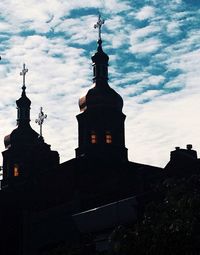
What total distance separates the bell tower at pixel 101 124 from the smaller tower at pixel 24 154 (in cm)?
576

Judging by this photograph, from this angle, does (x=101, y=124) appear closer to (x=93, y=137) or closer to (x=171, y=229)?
(x=93, y=137)

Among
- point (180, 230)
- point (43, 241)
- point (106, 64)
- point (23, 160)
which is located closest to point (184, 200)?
point (180, 230)

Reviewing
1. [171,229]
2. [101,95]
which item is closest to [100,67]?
[101,95]

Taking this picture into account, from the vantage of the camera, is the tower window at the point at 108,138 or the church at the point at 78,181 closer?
the church at the point at 78,181

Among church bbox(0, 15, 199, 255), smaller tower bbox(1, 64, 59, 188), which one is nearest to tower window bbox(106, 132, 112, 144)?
church bbox(0, 15, 199, 255)

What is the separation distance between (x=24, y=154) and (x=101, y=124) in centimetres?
1024

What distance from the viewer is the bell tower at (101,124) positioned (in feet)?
165

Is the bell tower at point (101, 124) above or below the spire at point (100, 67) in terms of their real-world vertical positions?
below

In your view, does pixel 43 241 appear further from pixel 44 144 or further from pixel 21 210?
pixel 44 144

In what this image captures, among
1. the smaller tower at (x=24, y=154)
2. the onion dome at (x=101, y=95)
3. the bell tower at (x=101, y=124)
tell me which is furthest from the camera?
the smaller tower at (x=24, y=154)

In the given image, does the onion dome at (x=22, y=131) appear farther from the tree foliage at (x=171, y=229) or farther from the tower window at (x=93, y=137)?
the tree foliage at (x=171, y=229)

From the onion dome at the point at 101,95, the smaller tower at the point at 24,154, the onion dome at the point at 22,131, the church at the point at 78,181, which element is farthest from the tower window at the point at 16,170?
the onion dome at the point at 101,95

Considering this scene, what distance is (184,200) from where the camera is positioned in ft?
65.5

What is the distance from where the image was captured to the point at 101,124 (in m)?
51.0
